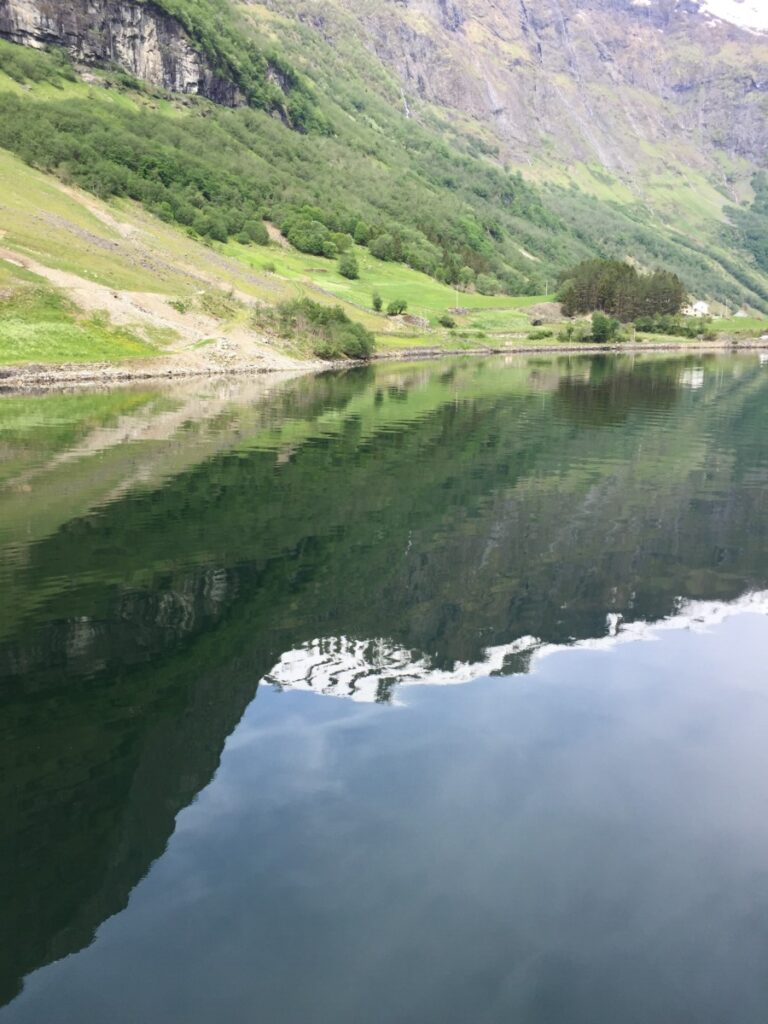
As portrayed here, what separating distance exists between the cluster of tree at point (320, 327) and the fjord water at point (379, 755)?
92214 mm

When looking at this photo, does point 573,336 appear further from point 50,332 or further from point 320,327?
point 50,332

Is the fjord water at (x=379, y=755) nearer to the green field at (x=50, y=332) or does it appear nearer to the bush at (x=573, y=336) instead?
the green field at (x=50, y=332)

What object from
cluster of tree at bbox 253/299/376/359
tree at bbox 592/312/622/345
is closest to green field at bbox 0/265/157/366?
cluster of tree at bbox 253/299/376/359

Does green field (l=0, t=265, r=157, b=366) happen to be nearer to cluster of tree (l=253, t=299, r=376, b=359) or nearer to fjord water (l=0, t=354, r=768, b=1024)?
cluster of tree (l=253, t=299, r=376, b=359)

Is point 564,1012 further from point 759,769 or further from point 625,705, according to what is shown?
point 625,705

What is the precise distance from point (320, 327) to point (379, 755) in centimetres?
12394

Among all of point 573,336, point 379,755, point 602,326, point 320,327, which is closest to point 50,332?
point 320,327

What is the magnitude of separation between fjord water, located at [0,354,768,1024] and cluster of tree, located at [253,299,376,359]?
92.2 metres

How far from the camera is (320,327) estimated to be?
5335 inches

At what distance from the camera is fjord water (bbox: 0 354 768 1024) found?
→ 36.8ft

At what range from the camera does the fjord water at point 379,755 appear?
442 inches

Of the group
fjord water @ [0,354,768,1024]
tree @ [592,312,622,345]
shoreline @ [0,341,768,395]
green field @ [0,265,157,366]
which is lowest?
fjord water @ [0,354,768,1024]

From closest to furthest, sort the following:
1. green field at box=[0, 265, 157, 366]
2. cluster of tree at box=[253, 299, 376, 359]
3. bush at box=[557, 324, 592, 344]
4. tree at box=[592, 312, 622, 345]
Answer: green field at box=[0, 265, 157, 366] < cluster of tree at box=[253, 299, 376, 359] < bush at box=[557, 324, 592, 344] < tree at box=[592, 312, 622, 345]

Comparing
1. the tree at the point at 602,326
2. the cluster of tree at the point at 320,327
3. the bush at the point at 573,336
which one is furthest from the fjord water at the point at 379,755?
the tree at the point at 602,326
